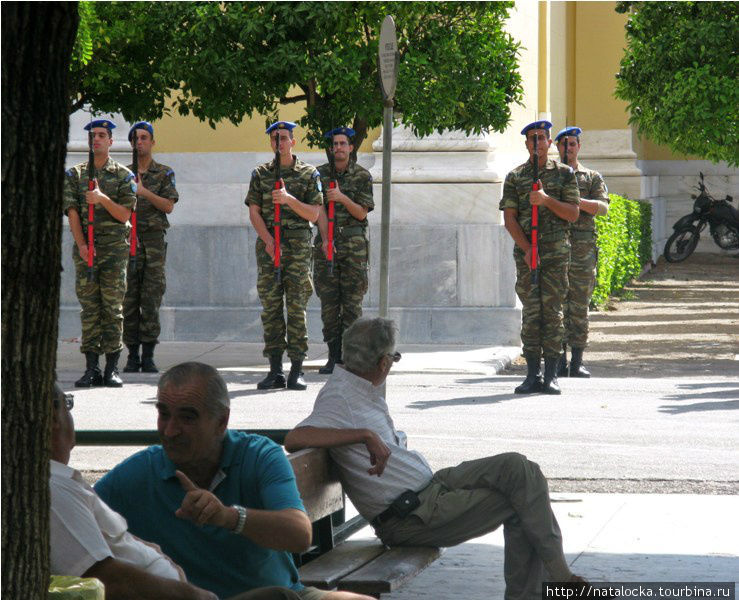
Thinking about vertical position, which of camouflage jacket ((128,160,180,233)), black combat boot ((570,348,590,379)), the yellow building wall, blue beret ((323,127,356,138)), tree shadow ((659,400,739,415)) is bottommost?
tree shadow ((659,400,739,415))

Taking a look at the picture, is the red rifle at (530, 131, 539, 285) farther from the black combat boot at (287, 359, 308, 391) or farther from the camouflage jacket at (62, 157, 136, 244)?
the camouflage jacket at (62, 157, 136, 244)

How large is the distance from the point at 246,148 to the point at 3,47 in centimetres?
1529

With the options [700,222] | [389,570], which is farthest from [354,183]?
[700,222]

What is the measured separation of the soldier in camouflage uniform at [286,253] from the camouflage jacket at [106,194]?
105cm

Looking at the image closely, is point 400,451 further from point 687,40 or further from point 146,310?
point 687,40

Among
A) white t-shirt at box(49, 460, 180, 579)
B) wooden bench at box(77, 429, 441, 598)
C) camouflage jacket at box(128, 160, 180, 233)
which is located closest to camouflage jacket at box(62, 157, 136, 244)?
camouflage jacket at box(128, 160, 180, 233)

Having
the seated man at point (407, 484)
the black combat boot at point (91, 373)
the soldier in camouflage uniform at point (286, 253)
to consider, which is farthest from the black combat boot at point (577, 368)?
the seated man at point (407, 484)

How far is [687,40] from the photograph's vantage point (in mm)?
18672

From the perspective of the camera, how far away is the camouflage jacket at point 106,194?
1314 cm

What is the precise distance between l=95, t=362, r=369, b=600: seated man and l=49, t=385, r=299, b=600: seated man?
1.29 feet

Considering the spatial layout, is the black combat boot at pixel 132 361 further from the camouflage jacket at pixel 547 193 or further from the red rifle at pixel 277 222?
the camouflage jacket at pixel 547 193

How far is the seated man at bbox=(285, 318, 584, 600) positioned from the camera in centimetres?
570

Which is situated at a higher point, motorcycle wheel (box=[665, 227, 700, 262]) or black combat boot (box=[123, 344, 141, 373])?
motorcycle wheel (box=[665, 227, 700, 262])

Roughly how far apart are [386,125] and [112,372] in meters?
4.56
